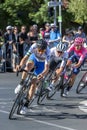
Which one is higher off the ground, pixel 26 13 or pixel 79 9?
pixel 79 9

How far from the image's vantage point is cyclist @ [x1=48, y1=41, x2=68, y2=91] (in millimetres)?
13058

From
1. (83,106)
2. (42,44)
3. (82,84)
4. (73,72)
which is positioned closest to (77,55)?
(73,72)

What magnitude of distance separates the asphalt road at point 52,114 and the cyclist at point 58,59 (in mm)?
612

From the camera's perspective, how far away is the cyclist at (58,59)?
13.1 m

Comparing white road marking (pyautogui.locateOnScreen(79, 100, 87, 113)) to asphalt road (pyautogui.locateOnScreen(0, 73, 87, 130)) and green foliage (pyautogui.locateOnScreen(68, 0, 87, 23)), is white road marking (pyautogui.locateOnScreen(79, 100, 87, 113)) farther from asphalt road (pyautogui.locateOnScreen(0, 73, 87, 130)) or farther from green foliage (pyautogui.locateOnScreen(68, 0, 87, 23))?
green foliage (pyautogui.locateOnScreen(68, 0, 87, 23))

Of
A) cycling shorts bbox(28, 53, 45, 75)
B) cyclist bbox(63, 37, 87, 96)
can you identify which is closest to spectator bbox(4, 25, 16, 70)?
cyclist bbox(63, 37, 87, 96)

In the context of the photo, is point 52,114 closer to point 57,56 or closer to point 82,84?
point 57,56

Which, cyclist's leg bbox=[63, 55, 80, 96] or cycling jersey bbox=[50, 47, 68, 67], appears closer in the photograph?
cycling jersey bbox=[50, 47, 68, 67]

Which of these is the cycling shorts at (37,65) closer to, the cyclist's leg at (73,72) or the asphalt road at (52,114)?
the asphalt road at (52,114)

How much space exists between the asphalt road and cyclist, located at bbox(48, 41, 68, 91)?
61 centimetres

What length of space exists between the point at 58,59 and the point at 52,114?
→ 2.21 meters

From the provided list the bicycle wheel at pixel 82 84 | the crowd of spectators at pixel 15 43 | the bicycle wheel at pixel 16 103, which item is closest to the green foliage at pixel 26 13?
the crowd of spectators at pixel 15 43

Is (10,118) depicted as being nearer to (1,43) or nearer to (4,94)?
(4,94)

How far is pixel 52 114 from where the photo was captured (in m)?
11.7
